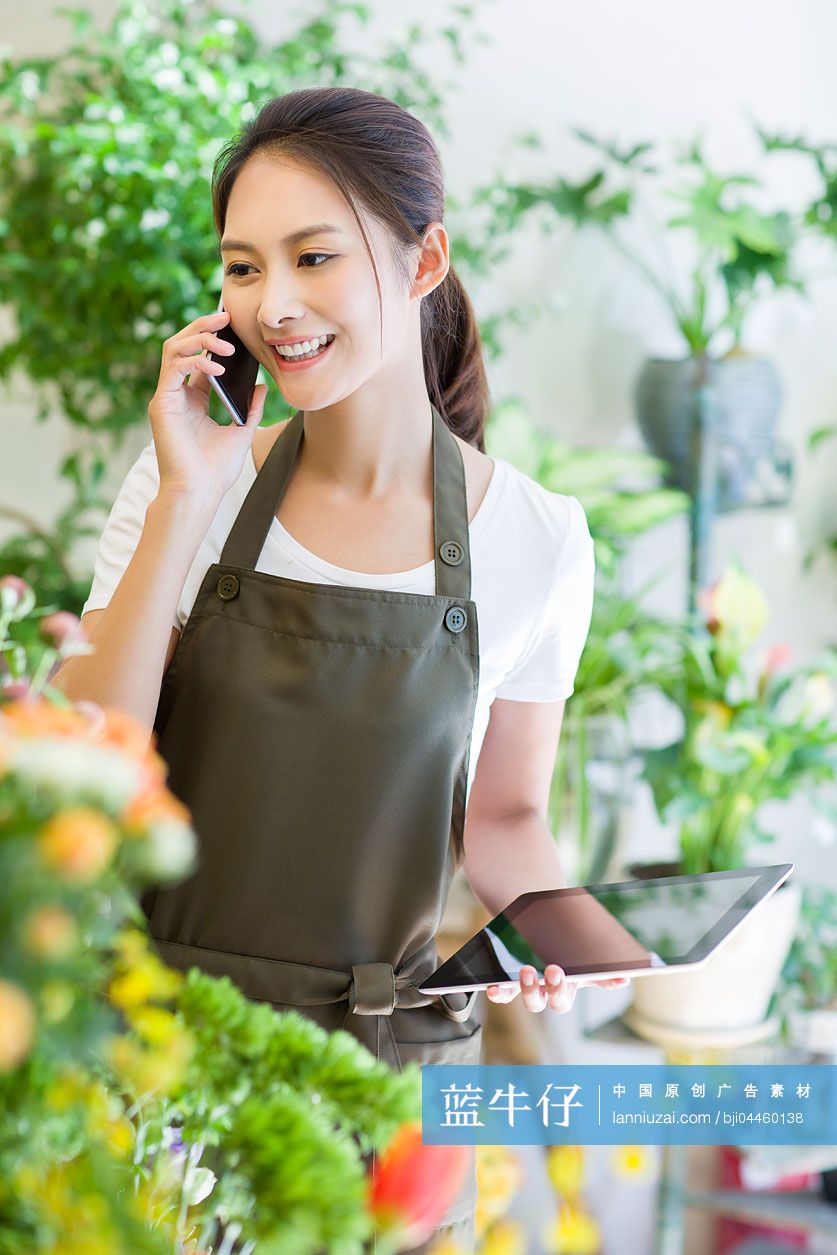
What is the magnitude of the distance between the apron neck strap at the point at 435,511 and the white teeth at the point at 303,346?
0.55ft

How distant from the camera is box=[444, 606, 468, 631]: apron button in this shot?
3.79 ft

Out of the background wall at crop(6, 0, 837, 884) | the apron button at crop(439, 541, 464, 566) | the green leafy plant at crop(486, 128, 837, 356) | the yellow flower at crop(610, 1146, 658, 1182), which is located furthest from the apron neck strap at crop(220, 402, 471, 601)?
the yellow flower at crop(610, 1146, 658, 1182)

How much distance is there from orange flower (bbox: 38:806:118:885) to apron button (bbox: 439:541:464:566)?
0.82 metres

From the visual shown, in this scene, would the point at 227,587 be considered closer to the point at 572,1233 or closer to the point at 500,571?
the point at 500,571

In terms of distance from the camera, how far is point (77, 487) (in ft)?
7.82

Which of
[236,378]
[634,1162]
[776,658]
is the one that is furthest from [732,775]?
[236,378]

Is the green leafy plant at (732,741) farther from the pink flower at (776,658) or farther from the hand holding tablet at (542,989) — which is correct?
the hand holding tablet at (542,989)

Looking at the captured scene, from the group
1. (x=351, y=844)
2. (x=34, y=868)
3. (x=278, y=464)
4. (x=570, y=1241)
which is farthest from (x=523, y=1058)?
(x=34, y=868)

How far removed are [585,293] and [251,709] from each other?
1788mm

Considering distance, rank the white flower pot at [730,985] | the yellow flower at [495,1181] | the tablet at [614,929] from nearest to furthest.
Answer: the tablet at [614,929] < the yellow flower at [495,1181] < the white flower pot at [730,985]

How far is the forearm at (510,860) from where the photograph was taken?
125 cm

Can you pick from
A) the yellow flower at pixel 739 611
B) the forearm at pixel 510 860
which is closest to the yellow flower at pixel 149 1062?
the forearm at pixel 510 860

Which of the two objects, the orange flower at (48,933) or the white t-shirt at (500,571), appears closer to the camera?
the orange flower at (48,933)

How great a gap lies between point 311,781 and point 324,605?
0.17 metres
